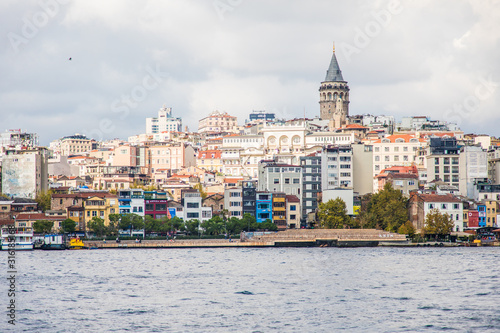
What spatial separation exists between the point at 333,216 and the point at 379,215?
4.84 metres

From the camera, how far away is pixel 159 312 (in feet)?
123

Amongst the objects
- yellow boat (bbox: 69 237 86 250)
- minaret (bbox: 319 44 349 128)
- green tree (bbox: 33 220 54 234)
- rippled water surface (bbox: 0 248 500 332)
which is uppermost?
minaret (bbox: 319 44 349 128)

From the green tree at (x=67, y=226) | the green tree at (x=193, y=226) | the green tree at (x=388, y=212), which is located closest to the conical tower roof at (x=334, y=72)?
the green tree at (x=388, y=212)

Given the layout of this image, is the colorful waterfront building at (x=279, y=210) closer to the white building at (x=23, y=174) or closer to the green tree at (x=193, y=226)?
the green tree at (x=193, y=226)

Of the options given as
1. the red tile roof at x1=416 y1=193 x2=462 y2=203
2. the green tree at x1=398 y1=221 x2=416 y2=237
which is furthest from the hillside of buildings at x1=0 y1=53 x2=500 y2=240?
the green tree at x1=398 y1=221 x2=416 y2=237

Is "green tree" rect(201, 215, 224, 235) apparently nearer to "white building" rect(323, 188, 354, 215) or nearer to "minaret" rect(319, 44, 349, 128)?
"white building" rect(323, 188, 354, 215)

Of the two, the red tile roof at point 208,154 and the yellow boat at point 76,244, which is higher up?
the red tile roof at point 208,154

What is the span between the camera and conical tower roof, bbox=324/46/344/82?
608 feet

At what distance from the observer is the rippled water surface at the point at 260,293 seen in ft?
114

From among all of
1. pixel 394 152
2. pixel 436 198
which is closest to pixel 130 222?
pixel 436 198

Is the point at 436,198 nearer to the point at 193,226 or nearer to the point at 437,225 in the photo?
the point at 437,225

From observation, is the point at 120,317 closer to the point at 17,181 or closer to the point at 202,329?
the point at 202,329

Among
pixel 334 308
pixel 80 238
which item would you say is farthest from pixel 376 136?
pixel 334 308

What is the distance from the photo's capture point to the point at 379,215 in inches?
3492
